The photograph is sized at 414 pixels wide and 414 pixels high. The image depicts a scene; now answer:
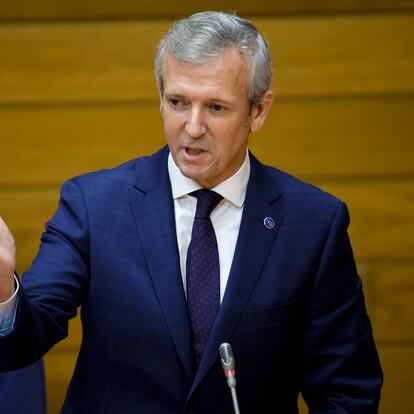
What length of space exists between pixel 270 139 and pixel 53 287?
180 centimetres

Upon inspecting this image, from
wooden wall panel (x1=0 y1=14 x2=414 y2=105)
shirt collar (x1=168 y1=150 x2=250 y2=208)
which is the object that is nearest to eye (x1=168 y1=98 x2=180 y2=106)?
shirt collar (x1=168 y1=150 x2=250 y2=208)

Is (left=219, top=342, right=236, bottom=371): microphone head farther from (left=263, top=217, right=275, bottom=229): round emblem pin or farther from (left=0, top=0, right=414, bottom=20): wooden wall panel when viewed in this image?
(left=0, top=0, right=414, bottom=20): wooden wall panel

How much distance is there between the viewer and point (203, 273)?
223cm

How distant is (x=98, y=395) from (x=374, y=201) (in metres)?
1.85

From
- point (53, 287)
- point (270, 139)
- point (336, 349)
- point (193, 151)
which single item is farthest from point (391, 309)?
point (53, 287)

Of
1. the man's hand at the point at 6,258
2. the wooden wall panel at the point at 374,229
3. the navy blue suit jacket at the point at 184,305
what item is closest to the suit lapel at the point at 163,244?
the navy blue suit jacket at the point at 184,305

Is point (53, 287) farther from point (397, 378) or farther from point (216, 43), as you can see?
point (397, 378)

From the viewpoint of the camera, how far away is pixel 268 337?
7.31 ft

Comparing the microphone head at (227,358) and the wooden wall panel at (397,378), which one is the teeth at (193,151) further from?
the wooden wall panel at (397,378)

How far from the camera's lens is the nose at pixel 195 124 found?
212 centimetres

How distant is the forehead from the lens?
6.95 ft

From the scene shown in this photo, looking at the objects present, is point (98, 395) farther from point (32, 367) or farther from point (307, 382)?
point (307, 382)

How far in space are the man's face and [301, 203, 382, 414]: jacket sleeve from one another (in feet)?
1.11

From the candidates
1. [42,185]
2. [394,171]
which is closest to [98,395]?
[42,185]
